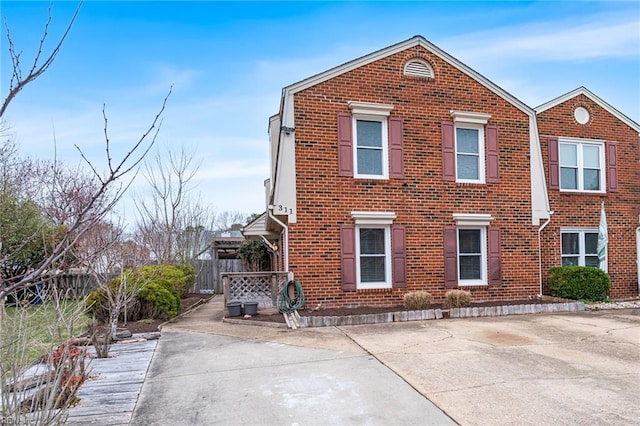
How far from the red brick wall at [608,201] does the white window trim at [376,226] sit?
17.9 ft

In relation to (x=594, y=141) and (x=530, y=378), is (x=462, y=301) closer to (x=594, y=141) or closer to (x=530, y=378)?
(x=530, y=378)

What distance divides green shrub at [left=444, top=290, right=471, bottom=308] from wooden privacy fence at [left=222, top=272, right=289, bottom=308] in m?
4.29

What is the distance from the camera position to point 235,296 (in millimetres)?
11492

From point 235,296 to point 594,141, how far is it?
12.4 m

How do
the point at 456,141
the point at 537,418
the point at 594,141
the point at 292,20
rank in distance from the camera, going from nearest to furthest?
the point at 537,418 → the point at 292,20 → the point at 456,141 → the point at 594,141

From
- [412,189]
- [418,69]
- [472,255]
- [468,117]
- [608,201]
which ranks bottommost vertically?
[472,255]

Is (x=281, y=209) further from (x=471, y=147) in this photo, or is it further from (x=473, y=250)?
(x=471, y=147)

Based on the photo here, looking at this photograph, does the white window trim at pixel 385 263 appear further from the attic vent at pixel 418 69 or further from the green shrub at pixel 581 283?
the green shrub at pixel 581 283

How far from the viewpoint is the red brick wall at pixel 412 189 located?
1066cm

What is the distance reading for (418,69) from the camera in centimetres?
1169

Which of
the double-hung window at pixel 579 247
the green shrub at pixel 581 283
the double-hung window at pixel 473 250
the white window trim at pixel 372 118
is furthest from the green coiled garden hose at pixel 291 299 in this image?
the double-hung window at pixel 579 247

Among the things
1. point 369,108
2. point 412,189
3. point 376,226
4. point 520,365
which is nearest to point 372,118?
point 369,108

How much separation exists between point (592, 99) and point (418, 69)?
6.53 meters

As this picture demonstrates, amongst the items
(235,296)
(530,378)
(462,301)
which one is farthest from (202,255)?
(530,378)
